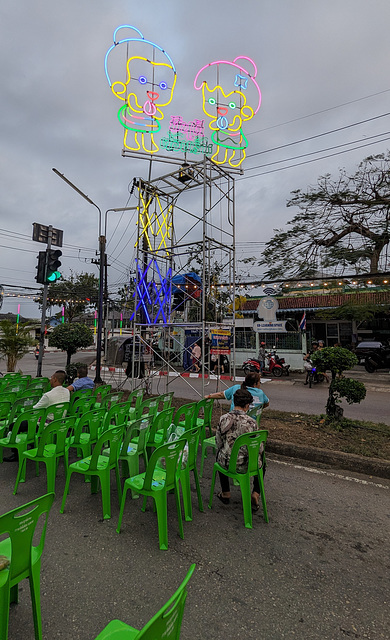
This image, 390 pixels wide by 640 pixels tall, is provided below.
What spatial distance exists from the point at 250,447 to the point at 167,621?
233cm

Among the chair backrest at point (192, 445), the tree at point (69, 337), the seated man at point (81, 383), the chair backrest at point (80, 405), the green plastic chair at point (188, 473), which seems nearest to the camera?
the green plastic chair at point (188, 473)

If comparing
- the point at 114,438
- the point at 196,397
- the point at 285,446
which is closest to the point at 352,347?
the point at 196,397

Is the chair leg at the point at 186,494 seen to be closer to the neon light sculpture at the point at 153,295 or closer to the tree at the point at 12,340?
the neon light sculpture at the point at 153,295

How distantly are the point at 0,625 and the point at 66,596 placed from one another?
25.7 inches

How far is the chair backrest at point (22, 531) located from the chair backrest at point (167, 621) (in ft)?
3.13

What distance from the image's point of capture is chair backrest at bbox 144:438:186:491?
9.53 ft

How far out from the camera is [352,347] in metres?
20.1

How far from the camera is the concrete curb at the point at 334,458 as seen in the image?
178 inches

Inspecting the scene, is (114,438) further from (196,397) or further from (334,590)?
(196,397)

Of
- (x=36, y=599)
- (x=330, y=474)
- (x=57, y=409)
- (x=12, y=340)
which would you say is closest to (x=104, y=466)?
(x=36, y=599)

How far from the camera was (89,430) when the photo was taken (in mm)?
4363

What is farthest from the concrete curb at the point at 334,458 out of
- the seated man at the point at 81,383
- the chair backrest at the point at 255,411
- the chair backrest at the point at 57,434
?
the seated man at the point at 81,383

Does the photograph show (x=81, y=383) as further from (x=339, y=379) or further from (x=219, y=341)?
(x=339, y=379)

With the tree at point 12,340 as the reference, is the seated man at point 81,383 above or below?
below
